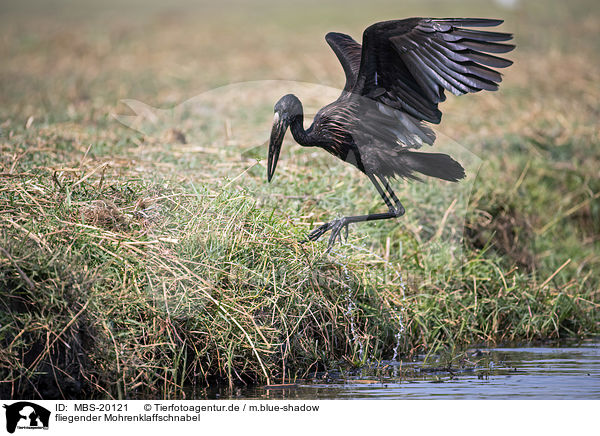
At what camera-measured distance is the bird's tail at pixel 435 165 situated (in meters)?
5.73

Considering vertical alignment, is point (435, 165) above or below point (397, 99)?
below

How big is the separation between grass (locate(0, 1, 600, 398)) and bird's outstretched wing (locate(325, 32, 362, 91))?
91 cm

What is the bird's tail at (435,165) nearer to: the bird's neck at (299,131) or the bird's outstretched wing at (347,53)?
the bird's neck at (299,131)

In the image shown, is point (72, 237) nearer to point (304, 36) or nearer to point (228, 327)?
point (228, 327)

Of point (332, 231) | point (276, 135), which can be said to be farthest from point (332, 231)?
point (276, 135)

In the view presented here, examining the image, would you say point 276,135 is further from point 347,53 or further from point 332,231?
point 347,53

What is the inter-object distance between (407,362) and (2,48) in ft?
44.2

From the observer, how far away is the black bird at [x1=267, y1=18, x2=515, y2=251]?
17.0 ft

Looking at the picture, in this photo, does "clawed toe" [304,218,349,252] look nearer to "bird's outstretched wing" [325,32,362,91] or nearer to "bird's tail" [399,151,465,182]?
"bird's tail" [399,151,465,182]

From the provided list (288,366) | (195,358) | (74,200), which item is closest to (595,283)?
(288,366)

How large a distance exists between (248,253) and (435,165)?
1565 millimetres

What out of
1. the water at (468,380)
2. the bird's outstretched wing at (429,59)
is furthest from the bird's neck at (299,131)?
the water at (468,380)
